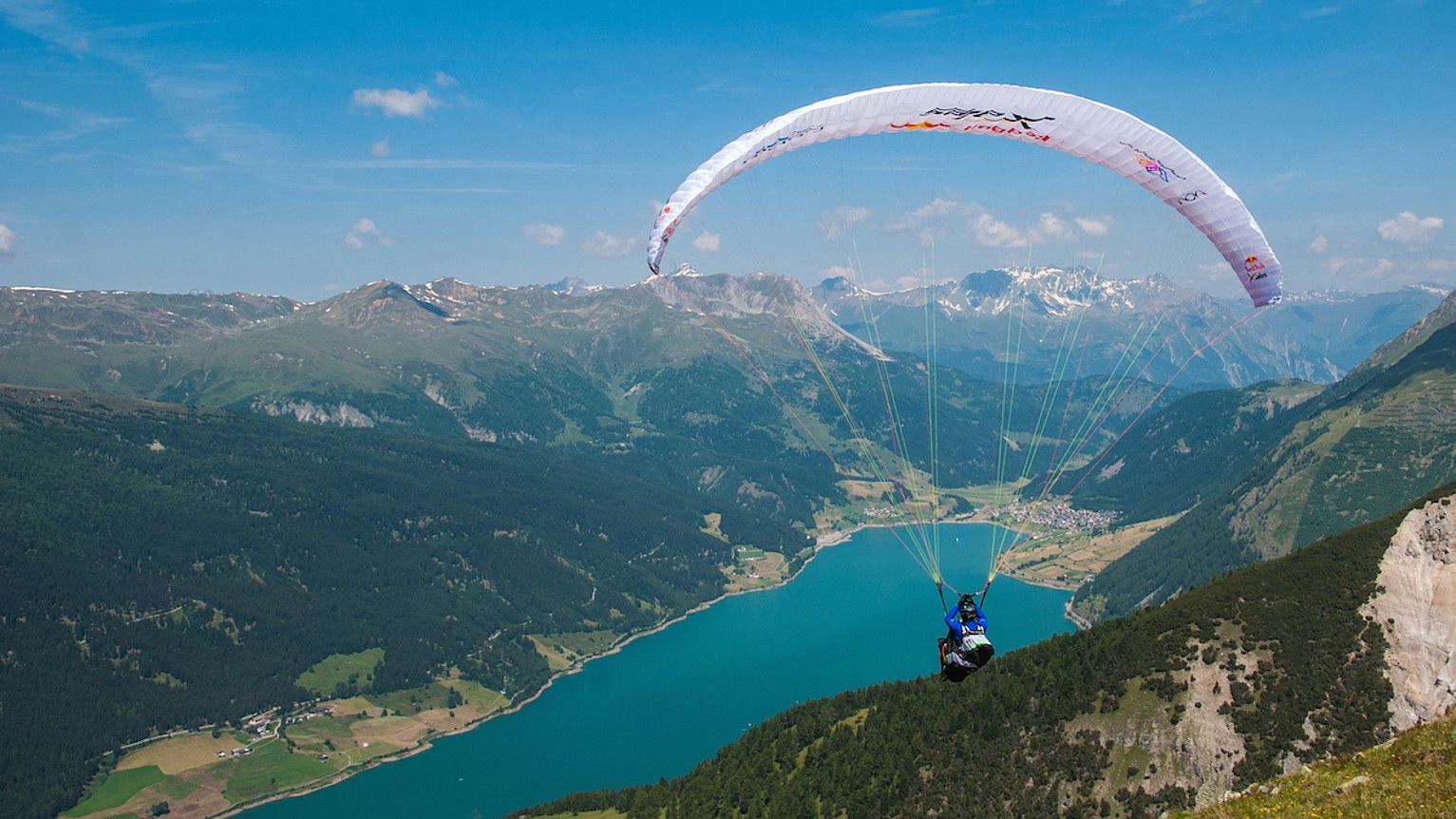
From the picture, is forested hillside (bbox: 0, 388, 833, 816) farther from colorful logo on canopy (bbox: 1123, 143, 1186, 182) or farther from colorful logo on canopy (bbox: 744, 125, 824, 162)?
colorful logo on canopy (bbox: 1123, 143, 1186, 182)

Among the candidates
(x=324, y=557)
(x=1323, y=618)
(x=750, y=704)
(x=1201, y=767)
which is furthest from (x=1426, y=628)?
(x=324, y=557)

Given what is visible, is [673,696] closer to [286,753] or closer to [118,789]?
[286,753]

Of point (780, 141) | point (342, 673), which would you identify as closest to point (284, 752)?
point (342, 673)

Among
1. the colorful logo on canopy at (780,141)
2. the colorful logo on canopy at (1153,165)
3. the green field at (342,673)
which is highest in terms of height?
the colorful logo on canopy at (780,141)

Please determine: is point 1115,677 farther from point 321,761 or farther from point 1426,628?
point 321,761

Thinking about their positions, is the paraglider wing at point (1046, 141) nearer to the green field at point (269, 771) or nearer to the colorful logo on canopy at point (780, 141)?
the colorful logo on canopy at point (780, 141)

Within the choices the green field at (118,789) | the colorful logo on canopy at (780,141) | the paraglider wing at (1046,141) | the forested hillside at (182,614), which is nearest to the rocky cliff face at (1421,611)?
the paraglider wing at (1046,141)
